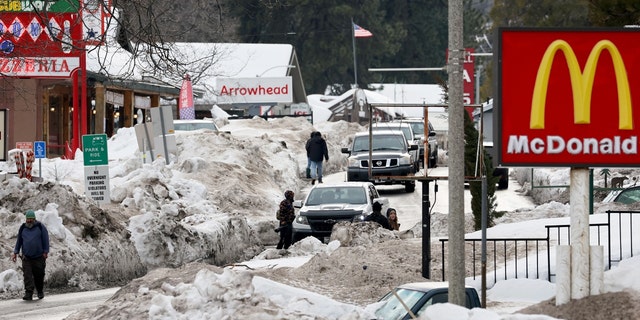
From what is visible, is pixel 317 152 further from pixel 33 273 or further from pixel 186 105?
pixel 33 273

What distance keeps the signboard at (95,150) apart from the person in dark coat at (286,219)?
4345 millimetres

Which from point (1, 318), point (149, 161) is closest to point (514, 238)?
point (1, 318)

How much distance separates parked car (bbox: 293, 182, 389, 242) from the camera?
3019 cm

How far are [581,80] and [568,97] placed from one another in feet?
0.84

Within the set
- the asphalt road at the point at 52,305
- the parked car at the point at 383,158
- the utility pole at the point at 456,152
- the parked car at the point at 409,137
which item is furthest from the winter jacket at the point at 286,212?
the utility pole at the point at 456,152

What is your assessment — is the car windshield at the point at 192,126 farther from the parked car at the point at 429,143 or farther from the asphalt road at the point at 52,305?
the asphalt road at the point at 52,305

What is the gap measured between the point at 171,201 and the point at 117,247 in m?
7.12

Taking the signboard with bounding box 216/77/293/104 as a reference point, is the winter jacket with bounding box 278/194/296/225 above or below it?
below

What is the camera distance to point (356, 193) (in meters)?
31.7

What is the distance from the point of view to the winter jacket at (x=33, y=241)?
22.3m

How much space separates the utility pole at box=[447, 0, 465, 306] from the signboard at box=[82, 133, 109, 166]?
16.8 m

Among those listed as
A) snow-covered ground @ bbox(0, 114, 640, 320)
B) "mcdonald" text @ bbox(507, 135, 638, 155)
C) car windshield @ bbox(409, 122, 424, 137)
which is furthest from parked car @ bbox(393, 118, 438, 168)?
"mcdonald" text @ bbox(507, 135, 638, 155)

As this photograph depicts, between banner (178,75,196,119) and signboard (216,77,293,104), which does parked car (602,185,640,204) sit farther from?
signboard (216,77,293,104)

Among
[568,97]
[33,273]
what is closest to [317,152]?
[33,273]
